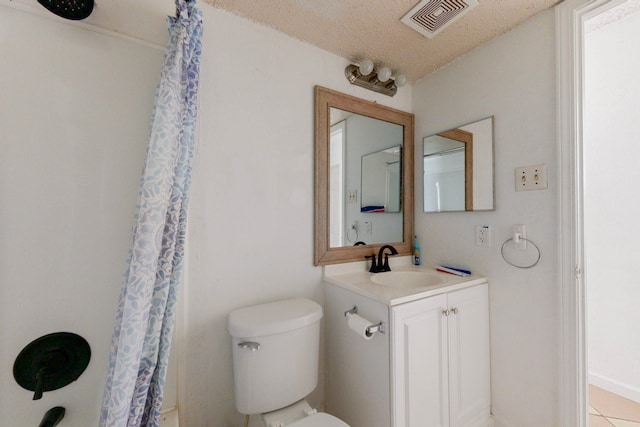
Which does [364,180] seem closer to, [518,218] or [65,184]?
[518,218]

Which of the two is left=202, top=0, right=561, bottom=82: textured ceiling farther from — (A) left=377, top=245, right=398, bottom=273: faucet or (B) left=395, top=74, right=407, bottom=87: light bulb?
(A) left=377, top=245, right=398, bottom=273: faucet

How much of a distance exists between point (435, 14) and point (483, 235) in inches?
47.5

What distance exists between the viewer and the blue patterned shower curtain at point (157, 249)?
74 centimetres

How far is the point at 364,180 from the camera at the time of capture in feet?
5.42

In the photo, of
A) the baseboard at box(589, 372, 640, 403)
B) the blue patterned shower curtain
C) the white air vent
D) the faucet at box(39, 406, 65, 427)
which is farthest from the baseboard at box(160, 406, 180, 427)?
the baseboard at box(589, 372, 640, 403)

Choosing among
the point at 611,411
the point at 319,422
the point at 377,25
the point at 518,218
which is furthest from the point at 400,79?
the point at 611,411

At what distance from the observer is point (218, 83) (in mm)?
1229

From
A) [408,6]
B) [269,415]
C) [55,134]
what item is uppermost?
[408,6]

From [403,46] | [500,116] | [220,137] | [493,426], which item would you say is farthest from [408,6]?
[493,426]

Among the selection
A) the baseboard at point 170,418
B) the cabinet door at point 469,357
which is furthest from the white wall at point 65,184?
the cabinet door at point 469,357

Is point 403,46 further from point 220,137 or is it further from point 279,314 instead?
point 279,314

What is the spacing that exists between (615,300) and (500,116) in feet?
5.10

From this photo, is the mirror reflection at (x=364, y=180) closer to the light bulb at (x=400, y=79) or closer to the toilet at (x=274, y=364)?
the light bulb at (x=400, y=79)

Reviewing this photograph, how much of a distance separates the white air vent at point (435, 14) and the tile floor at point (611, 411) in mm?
2401
